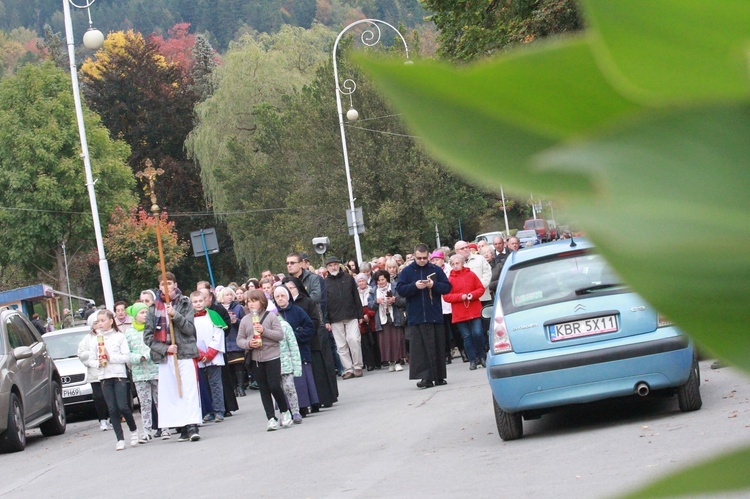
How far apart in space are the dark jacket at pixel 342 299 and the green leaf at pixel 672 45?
52.1 ft

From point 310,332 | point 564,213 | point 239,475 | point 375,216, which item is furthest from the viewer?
point 375,216

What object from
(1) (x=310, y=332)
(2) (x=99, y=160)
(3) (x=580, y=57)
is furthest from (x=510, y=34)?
(2) (x=99, y=160)

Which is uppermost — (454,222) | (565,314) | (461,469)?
(454,222)

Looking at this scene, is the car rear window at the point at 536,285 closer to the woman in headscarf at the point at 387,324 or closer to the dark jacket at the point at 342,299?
the dark jacket at the point at 342,299

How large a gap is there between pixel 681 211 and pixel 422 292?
1330cm

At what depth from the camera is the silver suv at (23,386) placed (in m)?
13.2

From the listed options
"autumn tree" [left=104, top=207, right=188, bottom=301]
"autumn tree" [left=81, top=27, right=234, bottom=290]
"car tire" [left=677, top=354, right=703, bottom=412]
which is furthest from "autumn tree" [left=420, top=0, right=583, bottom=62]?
"autumn tree" [left=81, top=27, right=234, bottom=290]

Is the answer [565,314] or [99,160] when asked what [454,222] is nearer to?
[99,160]

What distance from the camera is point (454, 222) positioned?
40.3m

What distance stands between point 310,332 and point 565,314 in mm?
5230

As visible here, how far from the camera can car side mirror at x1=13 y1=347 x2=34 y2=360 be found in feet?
45.7

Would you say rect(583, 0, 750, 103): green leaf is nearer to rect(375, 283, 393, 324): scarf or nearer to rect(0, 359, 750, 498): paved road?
rect(0, 359, 750, 498): paved road

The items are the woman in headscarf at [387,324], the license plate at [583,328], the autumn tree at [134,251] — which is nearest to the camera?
the license plate at [583,328]

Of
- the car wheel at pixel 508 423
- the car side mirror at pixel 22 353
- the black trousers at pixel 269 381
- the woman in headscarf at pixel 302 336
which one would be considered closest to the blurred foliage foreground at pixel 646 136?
the car wheel at pixel 508 423
